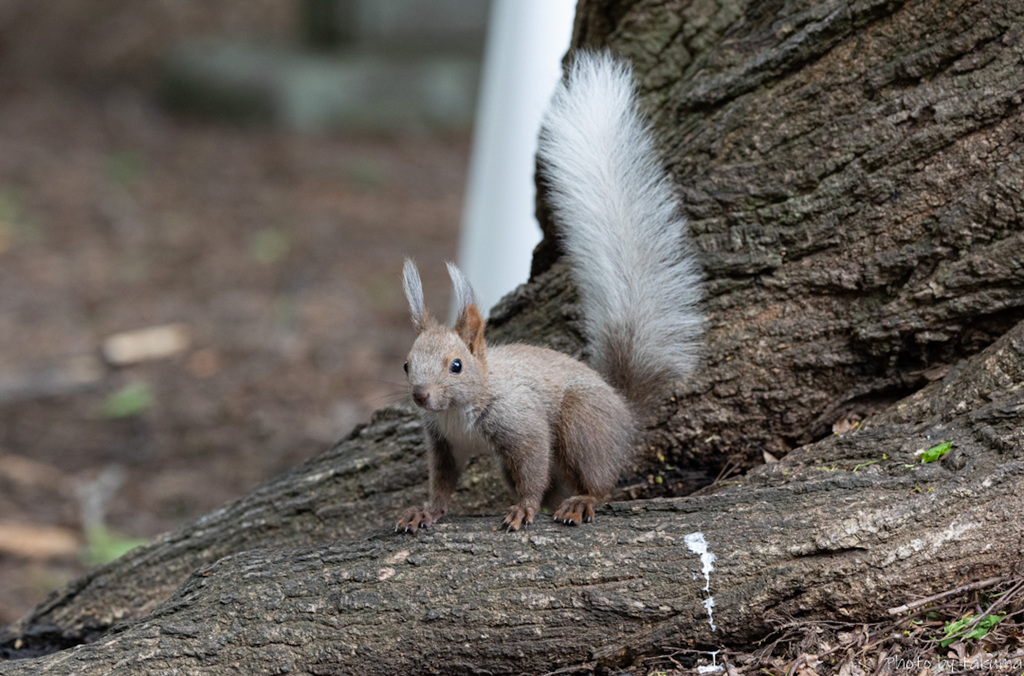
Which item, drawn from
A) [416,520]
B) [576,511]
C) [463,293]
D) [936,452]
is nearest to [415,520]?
[416,520]

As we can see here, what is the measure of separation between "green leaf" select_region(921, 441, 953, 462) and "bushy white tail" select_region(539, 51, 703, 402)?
26.0 inches

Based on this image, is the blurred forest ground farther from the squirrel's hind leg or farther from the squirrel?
the squirrel's hind leg

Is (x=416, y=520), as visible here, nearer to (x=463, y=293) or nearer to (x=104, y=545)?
(x=463, y=293)

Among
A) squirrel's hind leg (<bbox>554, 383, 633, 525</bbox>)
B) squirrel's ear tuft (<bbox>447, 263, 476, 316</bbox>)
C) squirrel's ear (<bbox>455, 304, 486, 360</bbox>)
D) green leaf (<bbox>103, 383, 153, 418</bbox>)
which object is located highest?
green leaf (<bbox>103, 383, 153, 418</bbox>)

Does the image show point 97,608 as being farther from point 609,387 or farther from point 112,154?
point 112,154

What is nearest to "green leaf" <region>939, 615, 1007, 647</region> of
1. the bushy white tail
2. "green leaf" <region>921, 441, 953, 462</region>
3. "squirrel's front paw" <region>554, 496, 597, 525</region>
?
"green leaf" <region>921, 441, 953, 462</region>

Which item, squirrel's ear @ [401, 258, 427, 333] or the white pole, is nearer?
squirrel's ear @ [401, 258, 427, 333]

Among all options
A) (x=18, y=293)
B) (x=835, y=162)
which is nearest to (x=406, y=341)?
(x=18, y=293)

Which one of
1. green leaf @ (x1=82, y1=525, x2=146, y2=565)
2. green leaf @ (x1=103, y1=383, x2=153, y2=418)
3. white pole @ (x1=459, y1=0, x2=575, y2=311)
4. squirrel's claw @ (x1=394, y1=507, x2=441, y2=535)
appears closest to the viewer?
squirrel's claw @ (x1=394, y1=507, x2=441, y2=535)

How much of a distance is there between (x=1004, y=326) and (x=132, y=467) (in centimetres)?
421

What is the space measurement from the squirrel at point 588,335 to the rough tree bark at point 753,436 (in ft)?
0.33

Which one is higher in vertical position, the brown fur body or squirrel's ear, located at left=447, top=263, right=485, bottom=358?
squirrel's ear, located at left=447, top=263, right=485, bottom=358

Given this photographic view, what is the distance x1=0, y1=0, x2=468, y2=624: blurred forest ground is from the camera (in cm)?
483

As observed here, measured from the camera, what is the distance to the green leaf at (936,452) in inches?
82.8
